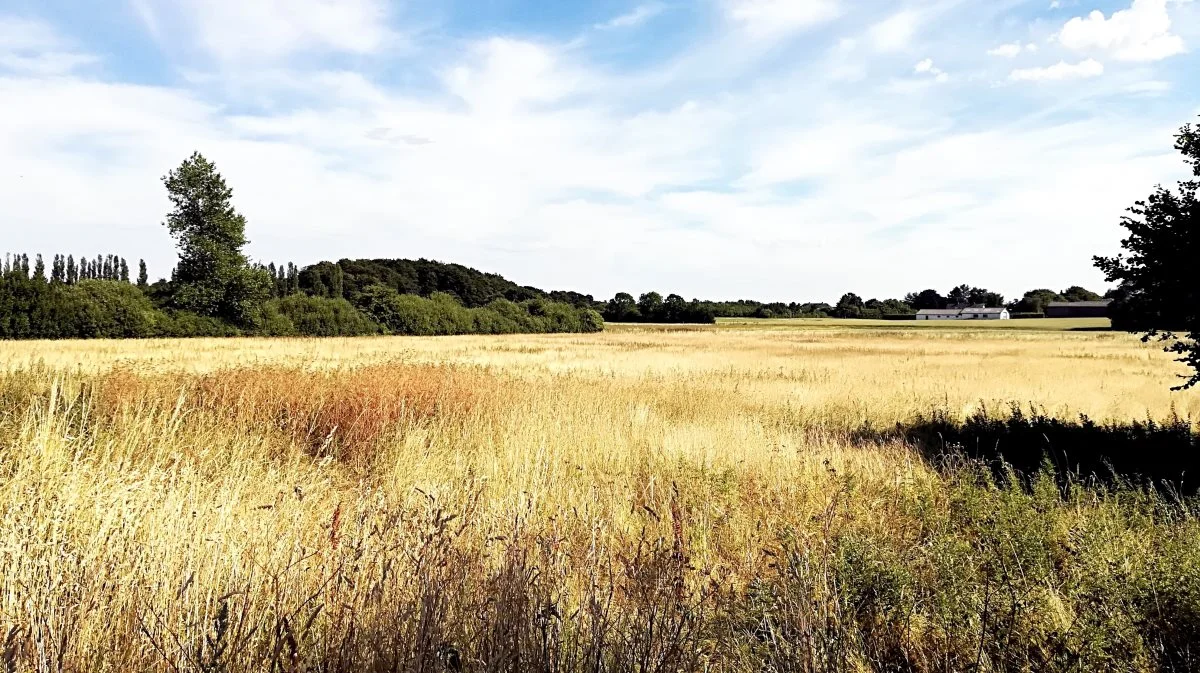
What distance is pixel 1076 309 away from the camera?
11544 cm

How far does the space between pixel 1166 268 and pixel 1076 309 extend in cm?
13342

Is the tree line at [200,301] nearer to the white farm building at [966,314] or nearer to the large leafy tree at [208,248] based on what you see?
the large leafy tree at [208,248]

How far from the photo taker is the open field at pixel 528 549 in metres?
2.84

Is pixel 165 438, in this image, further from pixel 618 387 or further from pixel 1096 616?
Result: pixel 618 387

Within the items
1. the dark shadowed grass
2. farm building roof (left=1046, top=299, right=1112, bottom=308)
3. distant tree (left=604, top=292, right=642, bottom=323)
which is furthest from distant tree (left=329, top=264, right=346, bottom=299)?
farm building roof (left=1046, top=299, right=1112, bottom=308)

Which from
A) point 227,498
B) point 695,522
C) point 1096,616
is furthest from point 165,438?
point 1096,616

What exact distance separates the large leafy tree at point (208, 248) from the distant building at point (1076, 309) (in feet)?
398

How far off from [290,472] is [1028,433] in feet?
31.2

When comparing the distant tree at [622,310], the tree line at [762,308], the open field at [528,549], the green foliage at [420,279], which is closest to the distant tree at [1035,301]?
the tree line at [762,308]

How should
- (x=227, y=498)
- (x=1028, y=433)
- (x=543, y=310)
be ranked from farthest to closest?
(x=543, y=310) → (x=1028, y=433) → (x=227, y=498)

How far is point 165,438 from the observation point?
270 inches

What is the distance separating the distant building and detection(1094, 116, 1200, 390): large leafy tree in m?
120

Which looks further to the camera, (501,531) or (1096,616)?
(501,531)

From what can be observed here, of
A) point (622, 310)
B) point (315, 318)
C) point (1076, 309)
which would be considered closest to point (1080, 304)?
point (1076, 309)
